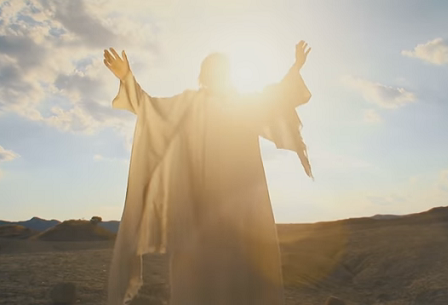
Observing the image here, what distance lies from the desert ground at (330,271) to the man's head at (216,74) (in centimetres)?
411

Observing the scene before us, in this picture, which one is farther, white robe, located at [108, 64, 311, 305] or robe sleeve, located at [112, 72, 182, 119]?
robe sleeve, located at [112, 72, 182, 119]

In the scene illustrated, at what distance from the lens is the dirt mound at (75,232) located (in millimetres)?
21750

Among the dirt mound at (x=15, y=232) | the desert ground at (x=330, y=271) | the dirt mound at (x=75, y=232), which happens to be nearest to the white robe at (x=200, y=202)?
the desert ground at (x=330, y=271)

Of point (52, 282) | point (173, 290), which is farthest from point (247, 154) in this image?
point (52, 282)

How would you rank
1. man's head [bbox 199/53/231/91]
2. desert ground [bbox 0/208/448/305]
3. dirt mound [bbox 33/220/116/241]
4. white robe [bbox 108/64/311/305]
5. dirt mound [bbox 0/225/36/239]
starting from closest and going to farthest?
white robe [bbox 108/64/311/305] → man's head [bbox 199/53/231/91] → desert ground [bbox 0/208/448/305] → dirt mound [bbox 33/220/116/241] → dirt mound [bbox 0/225/36/239]

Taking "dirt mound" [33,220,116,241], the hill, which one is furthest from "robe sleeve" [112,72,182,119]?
"dirt mound" [33,220,116,241]

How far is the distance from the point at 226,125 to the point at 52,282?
6384 millimetres

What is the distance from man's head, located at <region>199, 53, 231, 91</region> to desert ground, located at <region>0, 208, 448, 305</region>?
4.11 meters

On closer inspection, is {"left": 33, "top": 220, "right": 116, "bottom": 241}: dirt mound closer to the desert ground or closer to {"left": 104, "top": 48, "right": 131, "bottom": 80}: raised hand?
the desert ground

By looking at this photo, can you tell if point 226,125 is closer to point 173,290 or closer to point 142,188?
point 142,188

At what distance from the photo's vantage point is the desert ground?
8789 mm

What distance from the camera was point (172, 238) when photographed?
3770mm

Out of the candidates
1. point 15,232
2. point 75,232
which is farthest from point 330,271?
point 15,232

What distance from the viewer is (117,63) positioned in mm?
4320
